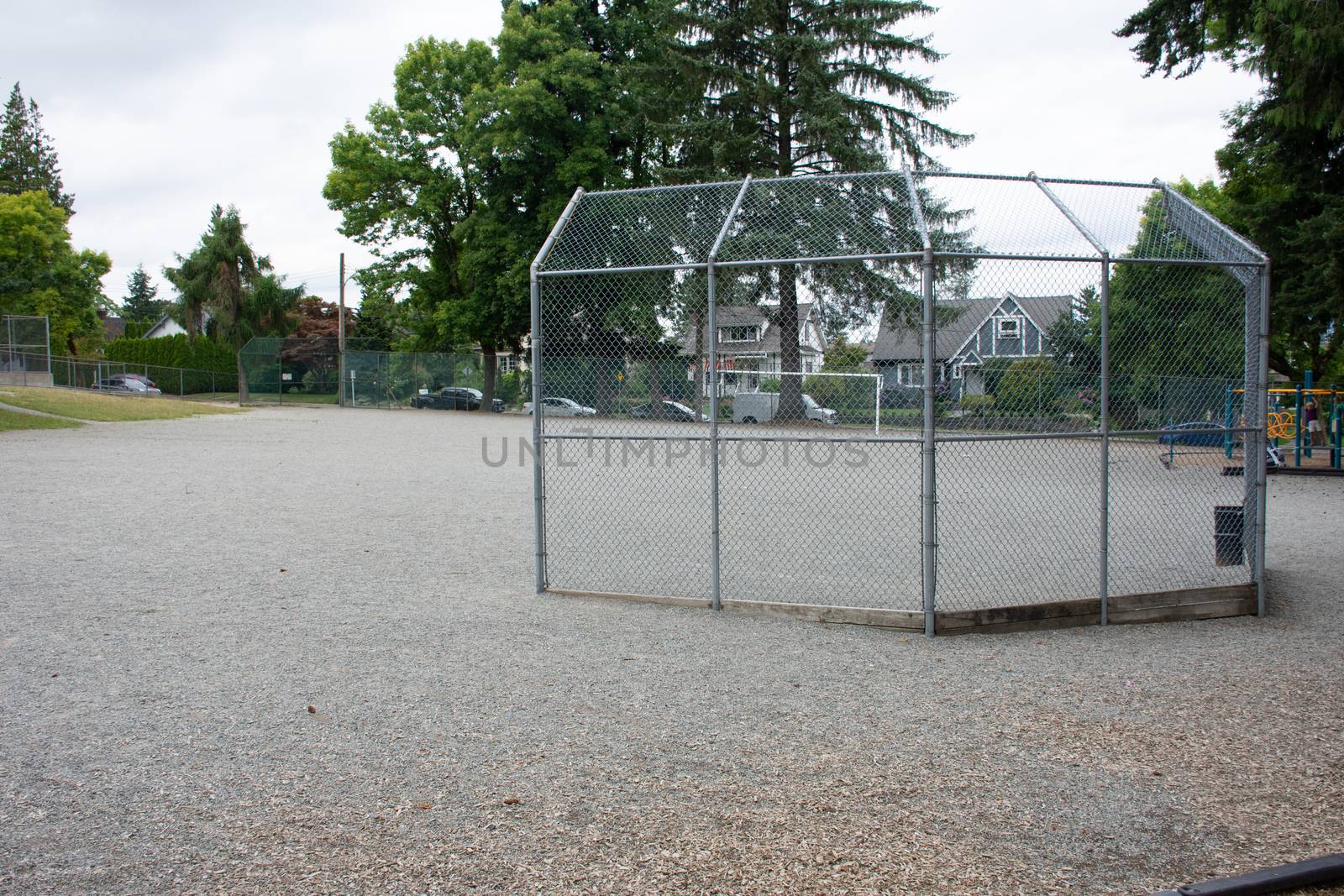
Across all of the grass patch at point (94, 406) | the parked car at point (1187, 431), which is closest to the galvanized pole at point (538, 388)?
the parked car at point (1187, 431)

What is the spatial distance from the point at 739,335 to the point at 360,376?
4254 centimetres

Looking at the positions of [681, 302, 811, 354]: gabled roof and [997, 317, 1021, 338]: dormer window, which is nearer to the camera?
[997, 317, 1021, 338]: dormer window

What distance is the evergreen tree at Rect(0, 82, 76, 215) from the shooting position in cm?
7169

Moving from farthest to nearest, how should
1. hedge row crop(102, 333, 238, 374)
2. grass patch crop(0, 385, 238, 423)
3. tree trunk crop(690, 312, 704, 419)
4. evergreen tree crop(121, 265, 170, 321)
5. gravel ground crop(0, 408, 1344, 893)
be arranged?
evergreen tree crop(121, 265, 170, 321), hedge row crop(102, 333, 238, 374), grass patch crop(0, 385, 238, 423), tree trunk crop(690, 312, 704, 419), gravel ground crop(0, 408, 1344, 893)

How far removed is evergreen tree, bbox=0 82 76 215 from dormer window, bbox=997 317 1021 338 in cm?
8294

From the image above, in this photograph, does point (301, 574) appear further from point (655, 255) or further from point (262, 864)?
point (262, 864)

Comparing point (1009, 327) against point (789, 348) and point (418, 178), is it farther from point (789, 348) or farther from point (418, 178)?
point (418, 178)

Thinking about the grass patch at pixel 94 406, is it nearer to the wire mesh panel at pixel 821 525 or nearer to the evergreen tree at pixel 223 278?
the evergreen tree at pixel 223 278

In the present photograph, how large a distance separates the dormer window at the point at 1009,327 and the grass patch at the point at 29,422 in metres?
25.4

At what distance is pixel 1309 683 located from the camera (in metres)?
5.37

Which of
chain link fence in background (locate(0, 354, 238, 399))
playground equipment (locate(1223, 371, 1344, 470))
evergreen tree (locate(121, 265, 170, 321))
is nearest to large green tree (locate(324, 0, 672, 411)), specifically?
chain link fence in background (locate(0, 354, 238, 399))

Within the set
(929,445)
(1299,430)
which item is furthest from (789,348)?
(1299,430)

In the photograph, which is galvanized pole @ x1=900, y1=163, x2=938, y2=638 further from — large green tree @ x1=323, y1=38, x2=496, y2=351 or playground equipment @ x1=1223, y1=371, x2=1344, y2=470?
large green tree @ x1=323, y1=38, x2=496, y2=351

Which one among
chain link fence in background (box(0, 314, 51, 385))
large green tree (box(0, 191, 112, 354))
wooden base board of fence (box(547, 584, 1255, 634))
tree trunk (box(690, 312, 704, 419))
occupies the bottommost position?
wooden base board of fence (box(547, 584, 1255, 634))
